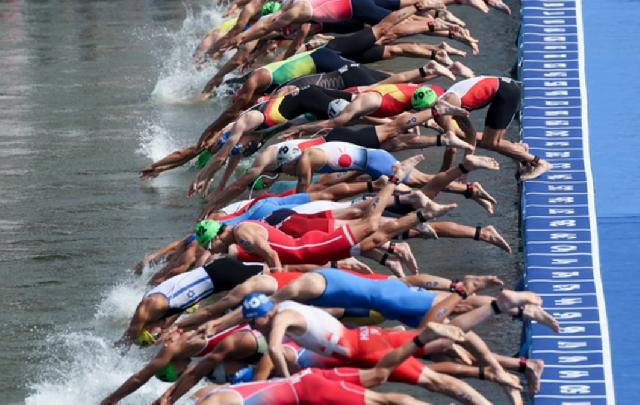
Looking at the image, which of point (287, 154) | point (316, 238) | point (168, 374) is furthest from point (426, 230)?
point (168, 374)

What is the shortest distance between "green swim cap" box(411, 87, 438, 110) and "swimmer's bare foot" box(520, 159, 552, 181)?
47.4 inches

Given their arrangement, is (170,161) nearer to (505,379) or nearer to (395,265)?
(395,265)

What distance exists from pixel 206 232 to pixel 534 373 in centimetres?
328

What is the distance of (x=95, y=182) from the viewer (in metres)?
17.9

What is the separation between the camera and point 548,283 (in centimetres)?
1276

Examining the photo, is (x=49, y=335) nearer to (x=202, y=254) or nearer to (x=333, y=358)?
(x=202, y=254)

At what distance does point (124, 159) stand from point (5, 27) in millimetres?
7408

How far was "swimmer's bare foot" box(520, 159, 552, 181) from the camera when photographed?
14.7 m

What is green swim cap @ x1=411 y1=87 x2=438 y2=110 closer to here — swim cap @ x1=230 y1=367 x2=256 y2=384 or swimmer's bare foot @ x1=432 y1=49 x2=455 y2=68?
swimmer's bare foot @ x1=432 y1=49 x2=455 y2=68

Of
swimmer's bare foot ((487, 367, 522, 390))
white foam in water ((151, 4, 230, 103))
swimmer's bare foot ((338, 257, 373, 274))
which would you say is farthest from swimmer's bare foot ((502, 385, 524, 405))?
white foam in water ((151, 4, 230, 103))

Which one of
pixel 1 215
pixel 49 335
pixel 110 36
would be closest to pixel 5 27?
pixel 110 36

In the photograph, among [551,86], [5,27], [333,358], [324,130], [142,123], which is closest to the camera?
[333,358]

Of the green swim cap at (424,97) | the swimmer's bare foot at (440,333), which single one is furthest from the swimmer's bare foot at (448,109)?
the swimmer's bare foot at (440,333)

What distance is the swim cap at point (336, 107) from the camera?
15.1 meters
